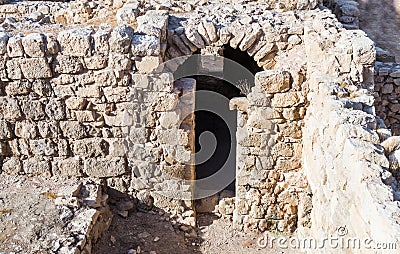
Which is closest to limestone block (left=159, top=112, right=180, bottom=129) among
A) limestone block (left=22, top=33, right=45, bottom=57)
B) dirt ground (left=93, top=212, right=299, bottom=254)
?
dirt ground (left=93, top=212, right=299, bottom=254)

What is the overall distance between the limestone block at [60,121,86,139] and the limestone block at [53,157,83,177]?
314mm

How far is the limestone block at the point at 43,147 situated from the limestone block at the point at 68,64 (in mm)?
952

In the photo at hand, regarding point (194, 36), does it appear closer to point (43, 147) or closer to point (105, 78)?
point (105, 78)

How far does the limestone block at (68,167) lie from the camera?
6.07 meters

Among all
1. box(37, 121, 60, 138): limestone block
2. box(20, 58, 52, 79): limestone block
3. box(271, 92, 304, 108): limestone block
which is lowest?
box(37, 121, 60, 138): limestone block

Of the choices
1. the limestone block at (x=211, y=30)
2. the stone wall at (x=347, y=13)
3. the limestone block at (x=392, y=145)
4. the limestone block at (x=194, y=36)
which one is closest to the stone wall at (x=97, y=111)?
the limestone block at (x=194, y=36)

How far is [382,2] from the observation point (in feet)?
40.5

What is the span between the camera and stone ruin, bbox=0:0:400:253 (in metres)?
5.52

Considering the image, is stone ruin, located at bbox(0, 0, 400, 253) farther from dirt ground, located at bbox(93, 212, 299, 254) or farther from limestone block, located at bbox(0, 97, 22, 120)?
dirt ground, located at bbox(93, 212, 299, 254)

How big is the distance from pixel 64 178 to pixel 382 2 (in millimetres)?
9719

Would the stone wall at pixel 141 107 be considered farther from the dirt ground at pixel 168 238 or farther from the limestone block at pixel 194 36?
the dirt ground at pixel 168 238

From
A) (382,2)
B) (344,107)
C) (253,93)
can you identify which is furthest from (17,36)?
(382,2)

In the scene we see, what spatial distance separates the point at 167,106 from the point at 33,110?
5.36 feet

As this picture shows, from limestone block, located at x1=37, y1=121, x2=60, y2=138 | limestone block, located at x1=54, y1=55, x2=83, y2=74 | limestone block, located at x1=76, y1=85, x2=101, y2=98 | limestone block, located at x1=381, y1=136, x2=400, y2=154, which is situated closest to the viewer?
limestone block, located at x1=381, y1=136, x2=400, y2=154
